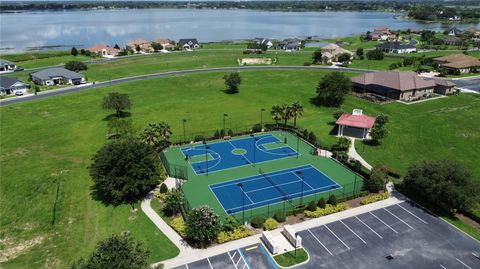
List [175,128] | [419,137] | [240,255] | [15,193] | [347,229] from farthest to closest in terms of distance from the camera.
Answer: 1. [175,128]
2. [419,137]
3. [15,193]
4. [347,229]
5. [240,255]

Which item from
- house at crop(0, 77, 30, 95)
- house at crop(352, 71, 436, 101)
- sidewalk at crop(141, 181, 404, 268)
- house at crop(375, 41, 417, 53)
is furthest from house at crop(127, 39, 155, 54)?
sidewalk at crop(141, 181, 404, 268)

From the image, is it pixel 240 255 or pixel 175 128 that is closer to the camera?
pixel 240 255

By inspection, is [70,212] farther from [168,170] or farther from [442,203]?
[442,203]

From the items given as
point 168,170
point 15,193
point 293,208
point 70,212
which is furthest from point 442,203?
point 15,193

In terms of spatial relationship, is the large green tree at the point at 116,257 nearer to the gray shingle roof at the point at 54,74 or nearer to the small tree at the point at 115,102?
the small tree at the point at 115,102

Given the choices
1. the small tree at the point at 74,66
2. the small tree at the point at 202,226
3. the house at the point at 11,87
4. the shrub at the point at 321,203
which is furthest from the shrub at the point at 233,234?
the small tree at the point at 74,66
